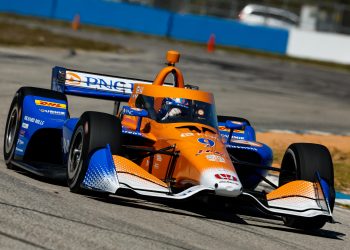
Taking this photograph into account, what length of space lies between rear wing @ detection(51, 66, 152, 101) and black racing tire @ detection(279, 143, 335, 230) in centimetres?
284

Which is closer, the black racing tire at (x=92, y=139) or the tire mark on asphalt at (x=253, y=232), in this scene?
the tire mark on asphalt at (x=253, y=232)

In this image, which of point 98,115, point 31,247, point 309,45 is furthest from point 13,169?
point 309,45

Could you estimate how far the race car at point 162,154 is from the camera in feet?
28.6

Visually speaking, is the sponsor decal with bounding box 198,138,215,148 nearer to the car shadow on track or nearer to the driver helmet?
the car shadow on track

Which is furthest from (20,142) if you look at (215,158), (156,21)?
(156,21)

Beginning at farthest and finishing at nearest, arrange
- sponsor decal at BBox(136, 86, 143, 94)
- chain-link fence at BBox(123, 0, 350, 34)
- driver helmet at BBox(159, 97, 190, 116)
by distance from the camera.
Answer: chain-link fence at BBox(123, 0, 350, 34)
sponsor decal at BBox(136, 86, 143, 94)
driver helmet at BBox(159, 97, 190, 116)

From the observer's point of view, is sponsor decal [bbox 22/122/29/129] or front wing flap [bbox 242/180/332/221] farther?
sponsor decal [bbox 22/122/29/129]

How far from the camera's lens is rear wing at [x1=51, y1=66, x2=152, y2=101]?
11891 mm

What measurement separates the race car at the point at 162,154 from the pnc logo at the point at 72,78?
902mm

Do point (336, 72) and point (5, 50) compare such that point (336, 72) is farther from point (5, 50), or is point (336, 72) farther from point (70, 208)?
point (70, 208)

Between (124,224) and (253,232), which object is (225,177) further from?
(124,224)

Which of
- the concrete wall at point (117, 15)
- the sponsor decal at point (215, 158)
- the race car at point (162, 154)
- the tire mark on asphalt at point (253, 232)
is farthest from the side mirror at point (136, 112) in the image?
the concrete wall at point (117, 15)

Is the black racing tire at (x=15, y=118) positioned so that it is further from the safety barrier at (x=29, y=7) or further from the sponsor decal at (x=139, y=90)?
the safety barrier at (x=29, y=7)

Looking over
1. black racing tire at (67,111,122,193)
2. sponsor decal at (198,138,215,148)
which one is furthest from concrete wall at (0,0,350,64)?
black racing tire at (67,111,122,193)
